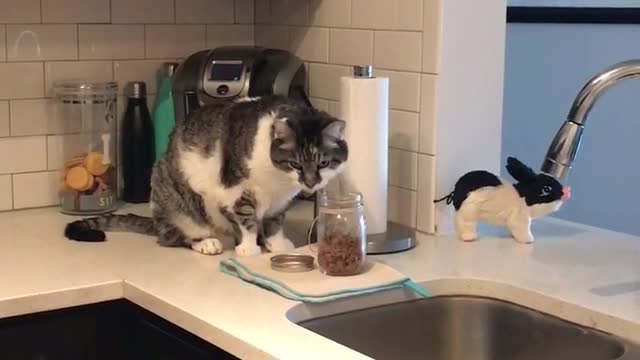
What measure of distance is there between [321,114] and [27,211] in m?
0.83

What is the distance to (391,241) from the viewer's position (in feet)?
6.55

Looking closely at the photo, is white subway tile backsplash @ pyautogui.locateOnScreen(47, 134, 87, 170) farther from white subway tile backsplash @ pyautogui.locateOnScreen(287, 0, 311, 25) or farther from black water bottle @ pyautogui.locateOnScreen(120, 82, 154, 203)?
white subway tile backsplash @ pyautogui.locateOnScreen(287, 0, 311, 25)

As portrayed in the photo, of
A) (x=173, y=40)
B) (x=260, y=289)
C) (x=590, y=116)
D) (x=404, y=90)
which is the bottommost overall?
(x=260, y=289)

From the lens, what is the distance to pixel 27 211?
2.32 meters

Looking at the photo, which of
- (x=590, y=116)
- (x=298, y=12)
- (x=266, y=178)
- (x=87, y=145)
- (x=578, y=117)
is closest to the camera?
(x=578, y=117)

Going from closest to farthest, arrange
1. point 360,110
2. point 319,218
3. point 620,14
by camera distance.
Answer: point 319,218, point 360,110, point 620,14

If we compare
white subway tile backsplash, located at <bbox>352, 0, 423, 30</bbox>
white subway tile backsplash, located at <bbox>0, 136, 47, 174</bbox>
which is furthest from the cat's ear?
white subway tile backsplash, located at <bbox>0, 136, 47, 174</bbox>

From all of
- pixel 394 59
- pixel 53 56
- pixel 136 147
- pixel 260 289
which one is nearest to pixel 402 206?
pixel 394 59

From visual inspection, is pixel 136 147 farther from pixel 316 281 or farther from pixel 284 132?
pixel 316 281

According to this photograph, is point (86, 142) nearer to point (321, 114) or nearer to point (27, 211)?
point (27, 211)

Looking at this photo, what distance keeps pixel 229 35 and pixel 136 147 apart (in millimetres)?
421

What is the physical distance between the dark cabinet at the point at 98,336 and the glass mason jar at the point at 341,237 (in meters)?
0.29

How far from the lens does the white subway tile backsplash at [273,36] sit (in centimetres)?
255

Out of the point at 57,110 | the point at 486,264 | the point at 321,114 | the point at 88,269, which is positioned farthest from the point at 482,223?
the point at 57,110
